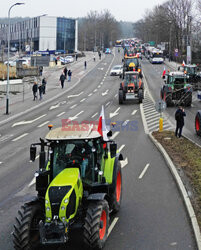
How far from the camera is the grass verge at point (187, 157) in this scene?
1277 cm

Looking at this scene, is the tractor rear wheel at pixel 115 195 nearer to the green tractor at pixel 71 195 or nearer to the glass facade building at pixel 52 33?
the green tractor at pixel 71 195

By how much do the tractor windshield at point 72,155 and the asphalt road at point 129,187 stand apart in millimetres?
1147

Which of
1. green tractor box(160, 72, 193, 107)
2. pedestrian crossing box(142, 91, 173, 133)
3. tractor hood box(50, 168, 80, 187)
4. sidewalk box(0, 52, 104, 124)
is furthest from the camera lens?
sidewalk box(0, 52, 104, 124)

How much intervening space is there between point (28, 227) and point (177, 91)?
2751cm

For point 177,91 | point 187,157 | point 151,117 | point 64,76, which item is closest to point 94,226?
point 187,157

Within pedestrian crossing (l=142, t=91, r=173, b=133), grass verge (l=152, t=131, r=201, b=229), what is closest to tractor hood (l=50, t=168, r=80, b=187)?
grass verge (l=152, t=131, r=201, b=229)

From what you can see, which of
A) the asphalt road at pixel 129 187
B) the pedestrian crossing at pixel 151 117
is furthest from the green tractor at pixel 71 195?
the pedestrian crossing at pixel 151 117

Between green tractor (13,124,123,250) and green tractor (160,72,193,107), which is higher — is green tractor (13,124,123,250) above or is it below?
below

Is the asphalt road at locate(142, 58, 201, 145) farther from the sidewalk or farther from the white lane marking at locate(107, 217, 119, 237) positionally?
the white lane marking at locate(107, 217, 119, 237)

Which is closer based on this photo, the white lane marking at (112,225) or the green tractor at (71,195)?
the green tractor at (71,195)

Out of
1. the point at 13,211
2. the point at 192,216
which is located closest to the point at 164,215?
the point at 192,216

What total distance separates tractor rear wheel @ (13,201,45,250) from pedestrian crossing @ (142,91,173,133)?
17.0m

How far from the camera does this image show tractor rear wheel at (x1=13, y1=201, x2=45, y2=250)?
8.44m

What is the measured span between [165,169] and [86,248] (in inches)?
319
